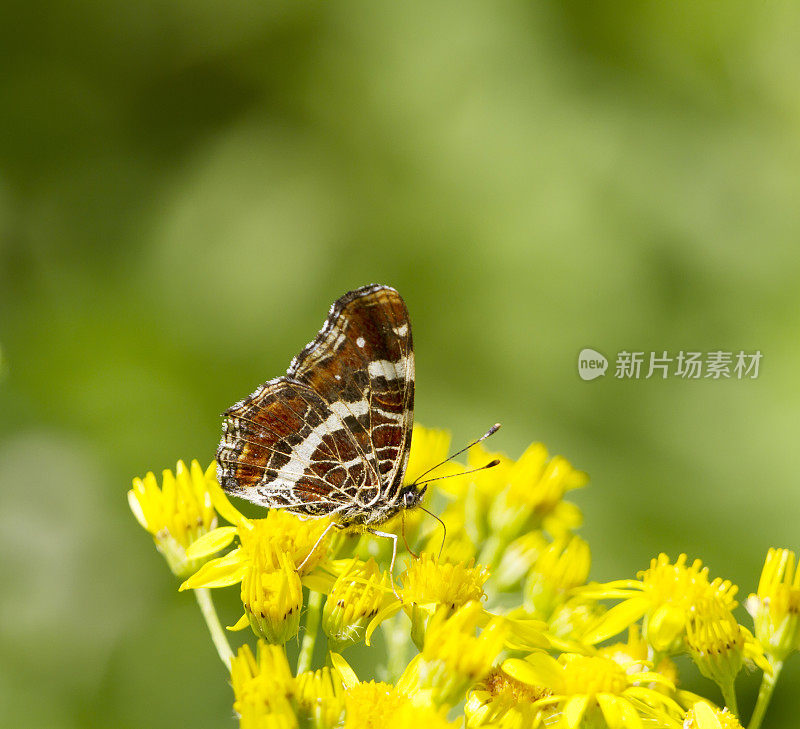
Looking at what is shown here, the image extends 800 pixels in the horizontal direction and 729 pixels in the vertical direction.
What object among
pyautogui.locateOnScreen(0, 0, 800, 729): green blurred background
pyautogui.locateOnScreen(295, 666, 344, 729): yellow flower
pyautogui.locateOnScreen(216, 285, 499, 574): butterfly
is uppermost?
pyautogui.locateOnScreen(0, 0, 800, 729): green blurred background

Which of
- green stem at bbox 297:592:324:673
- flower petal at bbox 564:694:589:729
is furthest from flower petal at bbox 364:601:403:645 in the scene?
flower petal at bbox 564:694:589:729

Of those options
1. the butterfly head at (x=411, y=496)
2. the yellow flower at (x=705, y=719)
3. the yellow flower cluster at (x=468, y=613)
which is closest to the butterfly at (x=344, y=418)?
the butterfly head at (x=411, y=496)

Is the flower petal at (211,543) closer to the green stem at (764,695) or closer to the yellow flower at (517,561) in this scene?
the yellow flower at (517,561)

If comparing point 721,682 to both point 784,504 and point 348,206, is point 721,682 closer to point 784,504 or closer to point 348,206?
point 784,504

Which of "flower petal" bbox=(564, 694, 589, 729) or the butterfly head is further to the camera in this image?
the butterfly head

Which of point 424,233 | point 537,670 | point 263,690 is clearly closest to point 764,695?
point 537,670

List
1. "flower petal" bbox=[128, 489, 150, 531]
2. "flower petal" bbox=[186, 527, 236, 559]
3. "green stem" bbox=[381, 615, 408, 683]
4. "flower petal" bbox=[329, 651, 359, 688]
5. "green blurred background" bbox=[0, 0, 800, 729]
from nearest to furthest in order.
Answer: "flower petal" bbox=[329, 651, 359, 688] → "green stem" bbox=[381, 615, 408, 683] → "flower petal" bbox=[186, 527, 236, 559] → "flower petal" bbox=[128, 489, 150, 531] → "green blurred background" bbox=[0, 0, 800, 729]

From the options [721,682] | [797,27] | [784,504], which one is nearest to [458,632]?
[721,682]

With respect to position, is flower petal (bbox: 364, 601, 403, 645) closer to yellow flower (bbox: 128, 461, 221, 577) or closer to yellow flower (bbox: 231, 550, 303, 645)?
yellow flower (bbox: 231, 550, 303, 645)
